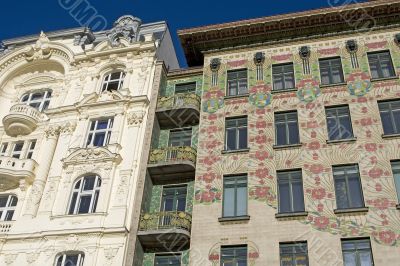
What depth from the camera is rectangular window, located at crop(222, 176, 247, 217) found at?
22016 mm

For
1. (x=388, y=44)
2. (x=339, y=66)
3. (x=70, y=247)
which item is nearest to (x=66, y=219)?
(x=70, y=247)

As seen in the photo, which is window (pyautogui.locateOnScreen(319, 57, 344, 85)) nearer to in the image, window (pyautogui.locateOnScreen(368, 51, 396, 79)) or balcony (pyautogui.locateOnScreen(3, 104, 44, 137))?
window (pyautogui.locateOnScreen(368, 51, 396, 79))

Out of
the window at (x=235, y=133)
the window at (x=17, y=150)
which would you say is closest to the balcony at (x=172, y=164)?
the window at (x=235, y=133)

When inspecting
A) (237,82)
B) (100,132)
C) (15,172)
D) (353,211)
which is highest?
(237,82)

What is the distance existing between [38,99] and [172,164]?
11217mm

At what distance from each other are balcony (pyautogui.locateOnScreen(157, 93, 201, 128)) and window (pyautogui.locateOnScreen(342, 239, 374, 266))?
10.2 metres

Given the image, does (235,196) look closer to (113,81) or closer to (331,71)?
(331,71)

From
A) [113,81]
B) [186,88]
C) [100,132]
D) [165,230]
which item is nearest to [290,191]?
[165,230]

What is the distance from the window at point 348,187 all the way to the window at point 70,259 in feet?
36.5

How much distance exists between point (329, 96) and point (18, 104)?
16914 millimetres

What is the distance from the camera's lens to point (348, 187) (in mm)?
21406

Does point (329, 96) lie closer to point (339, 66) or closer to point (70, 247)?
point (339, 66)

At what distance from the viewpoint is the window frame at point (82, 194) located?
2366 centimetres

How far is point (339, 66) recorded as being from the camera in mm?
25953
